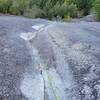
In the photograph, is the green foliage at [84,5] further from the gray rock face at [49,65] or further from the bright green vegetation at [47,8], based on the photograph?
the gray rock face at [49,65]

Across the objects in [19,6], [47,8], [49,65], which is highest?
[49,65]

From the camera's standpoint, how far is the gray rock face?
662 centimetres

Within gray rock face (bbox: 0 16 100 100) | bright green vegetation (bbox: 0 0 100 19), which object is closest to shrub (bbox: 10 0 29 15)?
bright green vegetation (bbox: 0 0 100 19)

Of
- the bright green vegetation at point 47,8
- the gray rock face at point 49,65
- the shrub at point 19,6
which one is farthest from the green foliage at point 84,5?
the gray rock face at point 49,65

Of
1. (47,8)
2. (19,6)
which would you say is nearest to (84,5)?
(47,8)

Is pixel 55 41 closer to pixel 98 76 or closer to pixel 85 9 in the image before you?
pixel 98 76

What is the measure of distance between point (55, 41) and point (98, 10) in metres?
10.5

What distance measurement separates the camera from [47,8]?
811 inches

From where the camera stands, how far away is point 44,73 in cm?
743

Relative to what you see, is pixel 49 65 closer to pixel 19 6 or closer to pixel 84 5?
pixel 19 6

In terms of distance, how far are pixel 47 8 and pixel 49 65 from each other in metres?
13.2

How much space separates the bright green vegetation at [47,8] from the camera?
64.0 ft

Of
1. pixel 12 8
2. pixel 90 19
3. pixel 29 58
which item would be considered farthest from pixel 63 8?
pixel 29 58

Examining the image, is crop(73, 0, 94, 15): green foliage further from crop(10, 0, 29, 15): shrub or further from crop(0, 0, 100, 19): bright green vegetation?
crop(10, 0, 29, 15): shrub
